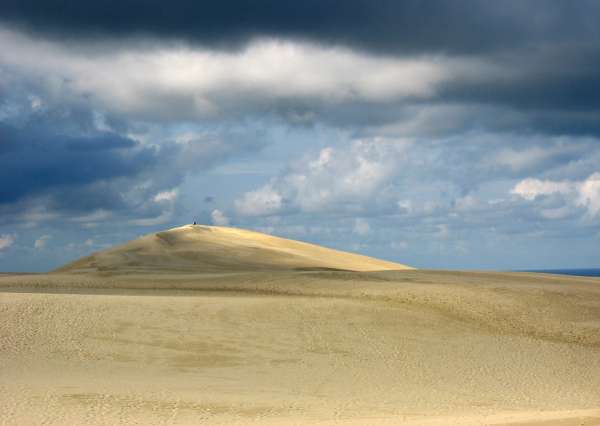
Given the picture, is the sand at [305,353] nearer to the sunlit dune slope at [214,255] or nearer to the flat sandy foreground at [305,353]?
the flat sandy foreground at [305,353]

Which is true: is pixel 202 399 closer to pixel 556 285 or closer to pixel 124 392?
pixel 124 392

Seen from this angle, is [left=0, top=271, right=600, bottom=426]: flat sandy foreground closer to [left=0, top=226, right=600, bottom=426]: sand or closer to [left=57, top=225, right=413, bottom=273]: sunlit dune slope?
[left=0, top=226, right=600, bottom=426]: sand

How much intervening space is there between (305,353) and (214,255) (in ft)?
106

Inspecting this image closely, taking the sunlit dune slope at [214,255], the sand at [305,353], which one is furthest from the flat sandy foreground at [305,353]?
the sunlit dune slope at [214,255]

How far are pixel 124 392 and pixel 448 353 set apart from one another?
534 inches

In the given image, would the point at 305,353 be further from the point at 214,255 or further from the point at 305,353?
the point at 214,255

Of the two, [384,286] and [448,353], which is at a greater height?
[384,286]

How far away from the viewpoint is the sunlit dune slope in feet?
175

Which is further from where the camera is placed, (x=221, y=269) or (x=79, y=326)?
(x=221, y=269)

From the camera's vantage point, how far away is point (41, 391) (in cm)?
1991

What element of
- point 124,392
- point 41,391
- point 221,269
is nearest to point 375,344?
point 124,392

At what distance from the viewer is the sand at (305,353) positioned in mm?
19484

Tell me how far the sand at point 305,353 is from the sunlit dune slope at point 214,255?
12.0m

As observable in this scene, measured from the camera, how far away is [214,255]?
194 ft
